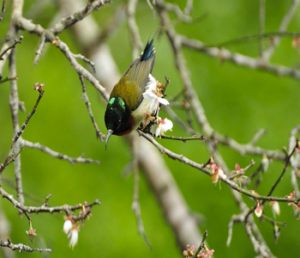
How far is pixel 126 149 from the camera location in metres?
8.26

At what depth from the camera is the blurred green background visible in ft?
27.7

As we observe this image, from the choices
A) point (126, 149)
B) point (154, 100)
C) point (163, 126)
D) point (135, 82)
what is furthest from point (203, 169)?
point (126, 149)

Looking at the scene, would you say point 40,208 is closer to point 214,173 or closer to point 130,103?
point 214,173

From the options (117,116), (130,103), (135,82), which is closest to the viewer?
(117,116)

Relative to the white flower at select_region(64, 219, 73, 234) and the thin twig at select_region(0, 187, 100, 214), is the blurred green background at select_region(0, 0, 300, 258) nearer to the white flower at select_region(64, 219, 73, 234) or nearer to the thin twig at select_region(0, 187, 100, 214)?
the white flower at select_region(64, 219, 73, 234)

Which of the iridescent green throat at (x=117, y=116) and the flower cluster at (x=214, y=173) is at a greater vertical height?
the iridescent green throat at (x=117, y=116)

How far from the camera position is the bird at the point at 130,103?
3.65 m

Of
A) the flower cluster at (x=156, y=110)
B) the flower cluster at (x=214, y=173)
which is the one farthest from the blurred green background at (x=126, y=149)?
the flower cluster at (x=214, y=173)

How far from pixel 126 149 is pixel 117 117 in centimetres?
460

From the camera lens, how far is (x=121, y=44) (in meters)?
9.24

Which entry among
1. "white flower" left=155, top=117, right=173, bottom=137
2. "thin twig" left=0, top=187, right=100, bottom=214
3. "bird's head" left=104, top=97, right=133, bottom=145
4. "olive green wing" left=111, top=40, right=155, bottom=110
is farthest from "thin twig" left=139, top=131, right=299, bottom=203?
"olive green wing" left=111, top=40, right=155, bottom=110

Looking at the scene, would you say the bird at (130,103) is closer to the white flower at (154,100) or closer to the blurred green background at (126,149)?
the white flower at (154,100)

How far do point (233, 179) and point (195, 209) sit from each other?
564cm

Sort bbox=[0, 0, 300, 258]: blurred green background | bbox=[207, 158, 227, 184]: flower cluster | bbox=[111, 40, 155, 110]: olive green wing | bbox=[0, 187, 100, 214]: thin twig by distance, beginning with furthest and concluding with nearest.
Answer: bbox=[0, 0, 300, 258]: blurred green background < bbox=[111, 40, 155, 110]: olive green wing < bbox=[207, 158, 227, 184]: flower cluster < bbox=[0, 187, 100, 214]: thin twig
